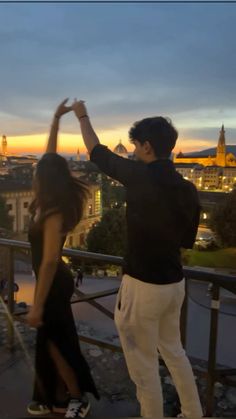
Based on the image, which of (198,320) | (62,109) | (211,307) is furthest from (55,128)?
(198,320)

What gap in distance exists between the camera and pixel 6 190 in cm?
4069

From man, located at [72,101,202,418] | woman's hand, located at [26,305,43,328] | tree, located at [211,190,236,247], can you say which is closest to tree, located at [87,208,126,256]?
tree, located at [211,190,236,247]

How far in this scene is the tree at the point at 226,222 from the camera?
24.9m

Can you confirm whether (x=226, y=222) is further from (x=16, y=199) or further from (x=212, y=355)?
(x=16, y=199)

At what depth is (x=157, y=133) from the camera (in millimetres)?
1727

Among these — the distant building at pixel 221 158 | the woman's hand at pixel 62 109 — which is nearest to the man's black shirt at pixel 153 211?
the woman's hand at pixel 62 109

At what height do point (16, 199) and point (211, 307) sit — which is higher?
point (16, 199)

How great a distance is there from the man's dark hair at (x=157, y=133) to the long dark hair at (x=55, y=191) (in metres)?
0.45

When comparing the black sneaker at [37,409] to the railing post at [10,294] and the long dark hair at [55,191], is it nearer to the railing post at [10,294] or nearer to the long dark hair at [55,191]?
the railing post at [10,294]

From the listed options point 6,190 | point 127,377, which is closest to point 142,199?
point 127,377

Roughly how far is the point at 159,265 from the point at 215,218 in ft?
81.4

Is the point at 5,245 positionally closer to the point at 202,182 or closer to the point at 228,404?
the point at 228,404

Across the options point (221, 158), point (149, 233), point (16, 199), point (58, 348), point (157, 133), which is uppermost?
point (221, 158)

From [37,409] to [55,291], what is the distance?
2.57 ft
